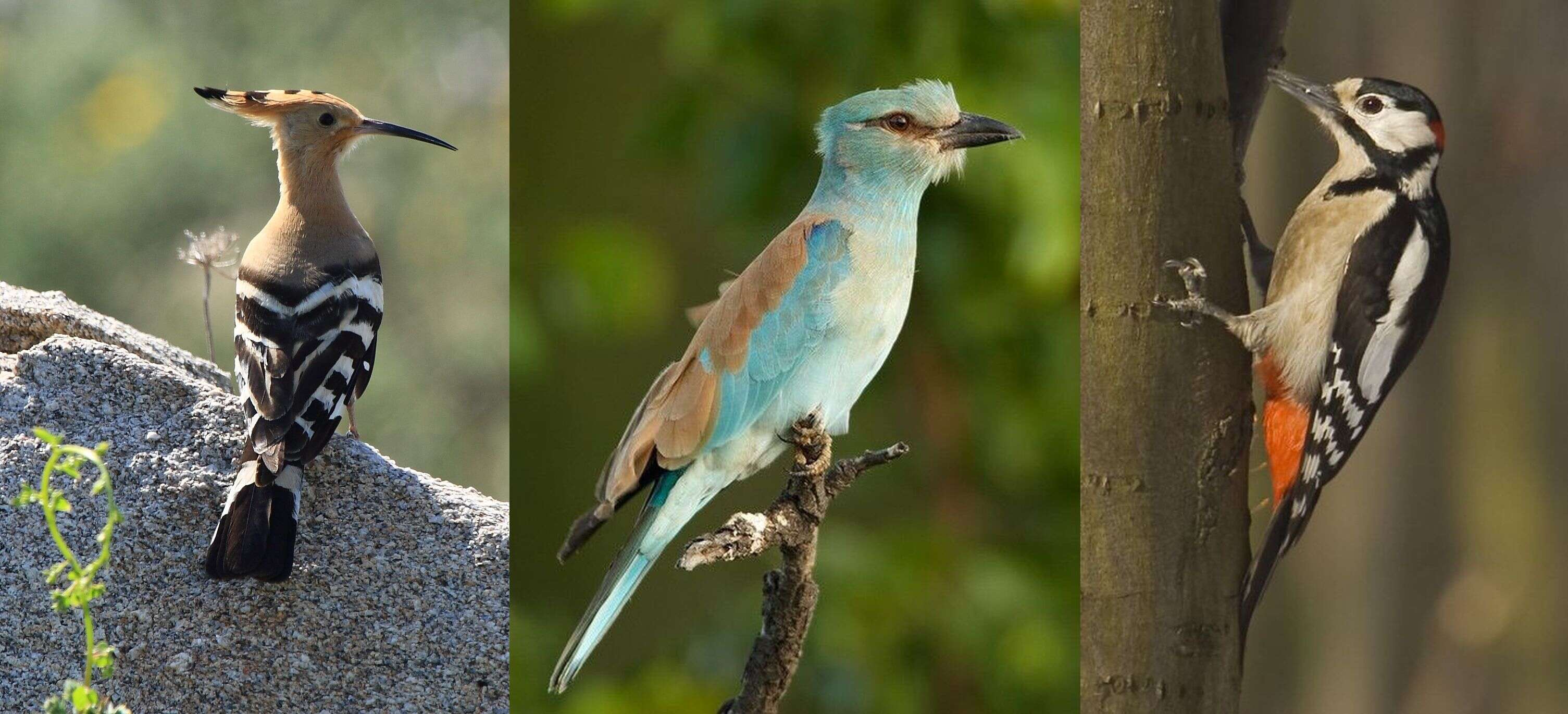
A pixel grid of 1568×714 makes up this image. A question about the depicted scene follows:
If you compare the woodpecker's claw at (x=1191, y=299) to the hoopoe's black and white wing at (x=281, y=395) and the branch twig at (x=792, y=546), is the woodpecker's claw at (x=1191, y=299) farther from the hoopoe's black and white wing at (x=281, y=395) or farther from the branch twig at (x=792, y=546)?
the hoopoe's black and white wing at (x=281, y=395)

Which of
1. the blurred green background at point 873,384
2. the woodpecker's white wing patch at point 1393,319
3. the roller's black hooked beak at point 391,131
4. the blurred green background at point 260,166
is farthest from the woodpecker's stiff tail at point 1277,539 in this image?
the blurred green background at point 260,166

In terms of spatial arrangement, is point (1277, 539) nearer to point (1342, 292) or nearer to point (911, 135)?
point (1342, 292)

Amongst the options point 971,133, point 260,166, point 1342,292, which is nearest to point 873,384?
point 971,133

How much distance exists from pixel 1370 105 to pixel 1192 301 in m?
0.26

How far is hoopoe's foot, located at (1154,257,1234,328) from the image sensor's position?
1.58 m

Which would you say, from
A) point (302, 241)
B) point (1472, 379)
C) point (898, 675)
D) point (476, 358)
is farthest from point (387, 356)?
point (1472, 379)

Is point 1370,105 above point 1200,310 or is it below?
above

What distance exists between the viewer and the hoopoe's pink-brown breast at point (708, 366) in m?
1.58

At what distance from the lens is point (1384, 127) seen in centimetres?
154

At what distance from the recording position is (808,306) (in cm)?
155

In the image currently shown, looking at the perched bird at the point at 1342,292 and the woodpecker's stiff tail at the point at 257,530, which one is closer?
the perched bird at the point at 1342,292

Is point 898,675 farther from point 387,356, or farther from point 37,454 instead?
point 387,356

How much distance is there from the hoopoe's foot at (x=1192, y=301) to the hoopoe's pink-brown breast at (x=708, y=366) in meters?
0.37

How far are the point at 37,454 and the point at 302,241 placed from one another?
0.39 meters
